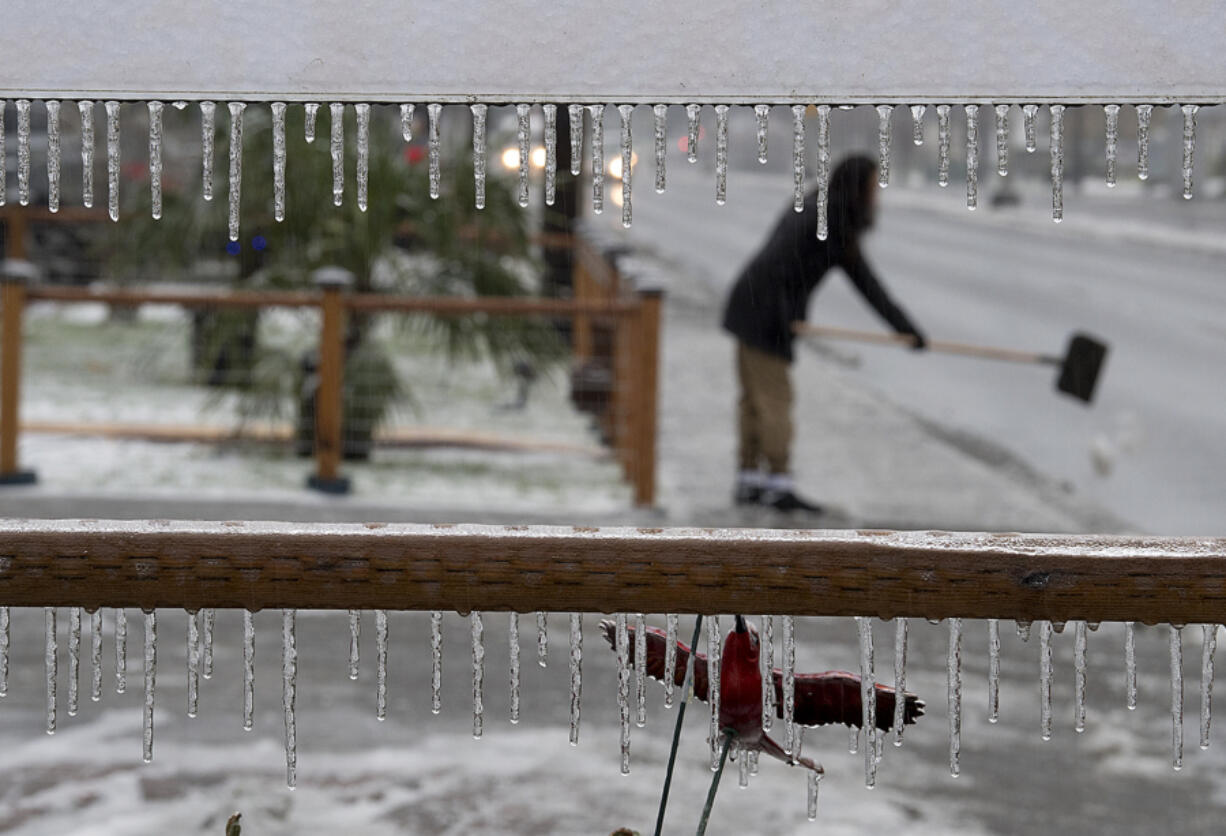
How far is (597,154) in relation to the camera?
6.63 ft

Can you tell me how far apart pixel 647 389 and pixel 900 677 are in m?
5.30

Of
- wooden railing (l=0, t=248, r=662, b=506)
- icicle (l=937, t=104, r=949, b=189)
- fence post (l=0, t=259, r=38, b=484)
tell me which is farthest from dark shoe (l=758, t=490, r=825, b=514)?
icicle (l=937, t=104, r=949, b=189)

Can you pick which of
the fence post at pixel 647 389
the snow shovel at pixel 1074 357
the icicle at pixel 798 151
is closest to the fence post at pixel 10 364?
the fence post at pixel 647 389

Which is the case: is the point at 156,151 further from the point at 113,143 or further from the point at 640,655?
the point at 640,655

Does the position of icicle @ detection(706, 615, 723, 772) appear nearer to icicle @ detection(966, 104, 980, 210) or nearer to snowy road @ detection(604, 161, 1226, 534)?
icicle @ detection(966, 104, 980, 210)

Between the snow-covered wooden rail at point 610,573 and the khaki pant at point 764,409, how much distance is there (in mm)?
5751

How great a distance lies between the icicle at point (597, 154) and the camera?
6.61ft

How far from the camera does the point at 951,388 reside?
12328 mm

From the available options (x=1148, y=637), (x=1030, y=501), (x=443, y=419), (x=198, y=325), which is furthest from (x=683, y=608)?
(x=443, y=419)

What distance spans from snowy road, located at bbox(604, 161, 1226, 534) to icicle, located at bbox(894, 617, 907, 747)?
19.2 ft

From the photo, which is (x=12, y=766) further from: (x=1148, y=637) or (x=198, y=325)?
(x=198, y=325)

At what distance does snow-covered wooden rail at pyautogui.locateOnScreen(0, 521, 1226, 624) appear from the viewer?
1860 millimetres

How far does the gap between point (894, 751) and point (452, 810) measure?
1.18m

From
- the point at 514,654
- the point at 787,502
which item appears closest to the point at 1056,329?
the point at 787,502
